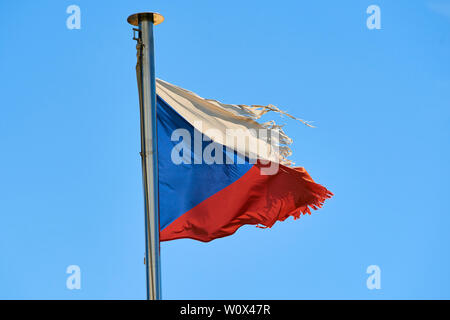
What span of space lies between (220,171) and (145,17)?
13.6 ft

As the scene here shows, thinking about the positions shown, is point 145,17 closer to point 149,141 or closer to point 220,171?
point 149,141

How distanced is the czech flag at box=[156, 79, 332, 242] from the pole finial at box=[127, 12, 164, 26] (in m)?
2.42

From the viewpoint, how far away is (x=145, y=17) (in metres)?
15.7

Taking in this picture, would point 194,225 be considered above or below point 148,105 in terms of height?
below


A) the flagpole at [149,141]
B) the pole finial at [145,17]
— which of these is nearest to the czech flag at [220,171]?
the flagpole at [149,141]

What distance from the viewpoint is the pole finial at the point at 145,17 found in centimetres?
1569

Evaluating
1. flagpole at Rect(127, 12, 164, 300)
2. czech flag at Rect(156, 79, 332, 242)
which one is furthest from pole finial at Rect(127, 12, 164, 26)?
czech flag at Rect(156, 79, 332, 242)

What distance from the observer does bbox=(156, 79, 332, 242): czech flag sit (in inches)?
698

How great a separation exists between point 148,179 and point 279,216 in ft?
14.7

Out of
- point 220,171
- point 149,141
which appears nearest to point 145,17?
point 149,141

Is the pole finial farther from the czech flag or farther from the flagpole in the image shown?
the czech flag

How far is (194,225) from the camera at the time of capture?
17.8 metres
